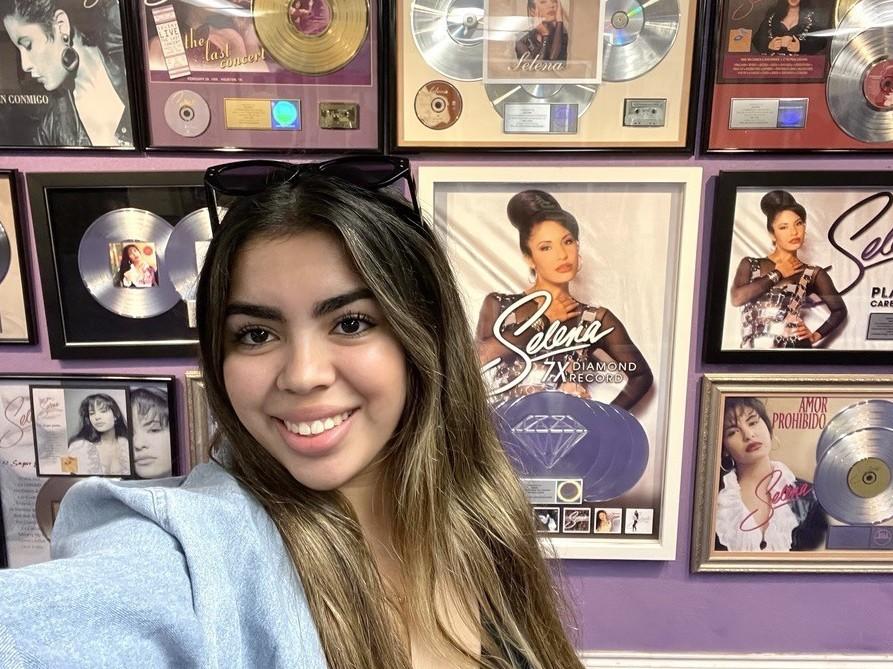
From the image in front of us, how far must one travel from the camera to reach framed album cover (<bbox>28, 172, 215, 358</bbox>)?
3.32 feet

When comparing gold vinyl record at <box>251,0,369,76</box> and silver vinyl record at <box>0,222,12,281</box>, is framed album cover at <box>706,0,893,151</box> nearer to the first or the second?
gold vinyl record at <box>251,0,369,76</box>

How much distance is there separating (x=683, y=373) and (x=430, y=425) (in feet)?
1.99

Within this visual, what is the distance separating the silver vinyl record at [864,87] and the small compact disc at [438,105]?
2.15ft

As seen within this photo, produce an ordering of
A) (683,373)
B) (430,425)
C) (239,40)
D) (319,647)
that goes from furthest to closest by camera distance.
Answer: (683,373)
(239,40)
(430,425)
(319,647)

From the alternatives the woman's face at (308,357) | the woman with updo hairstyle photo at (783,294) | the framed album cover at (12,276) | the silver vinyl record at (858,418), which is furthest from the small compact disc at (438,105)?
the silver vinyl record at (858,418)

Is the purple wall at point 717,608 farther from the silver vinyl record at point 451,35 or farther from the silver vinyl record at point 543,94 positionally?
the silver vinyl record at point 451,35

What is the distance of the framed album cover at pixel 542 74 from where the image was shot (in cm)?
96

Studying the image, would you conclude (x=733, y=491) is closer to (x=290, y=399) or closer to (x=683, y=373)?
(x=683, y=373)

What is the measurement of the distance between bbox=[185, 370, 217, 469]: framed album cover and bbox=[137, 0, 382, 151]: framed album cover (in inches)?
17.0

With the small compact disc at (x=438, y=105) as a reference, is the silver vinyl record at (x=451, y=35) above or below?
above

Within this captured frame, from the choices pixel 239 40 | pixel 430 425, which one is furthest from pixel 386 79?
pixel 430 425

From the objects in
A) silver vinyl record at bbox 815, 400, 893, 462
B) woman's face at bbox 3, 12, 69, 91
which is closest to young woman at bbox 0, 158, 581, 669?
woman's face at bbox 3, 12, 69, 91

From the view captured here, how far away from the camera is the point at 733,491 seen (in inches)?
43.9

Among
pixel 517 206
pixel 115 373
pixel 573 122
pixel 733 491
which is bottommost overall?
pixel 733 491
